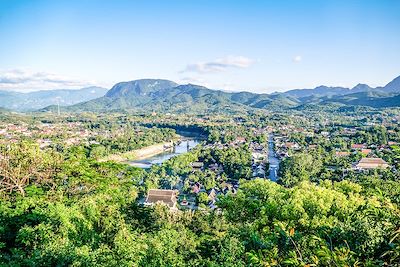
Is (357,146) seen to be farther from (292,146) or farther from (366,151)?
(292,146)

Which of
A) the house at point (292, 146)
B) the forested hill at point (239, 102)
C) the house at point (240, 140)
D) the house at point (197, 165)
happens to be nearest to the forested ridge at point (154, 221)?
the house at point (197, 165)

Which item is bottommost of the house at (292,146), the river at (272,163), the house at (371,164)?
the river at (272,163)

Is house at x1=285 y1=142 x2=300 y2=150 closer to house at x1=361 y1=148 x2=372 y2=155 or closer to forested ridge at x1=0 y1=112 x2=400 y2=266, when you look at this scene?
house at x1=361 y1=148 x2=372 y2=155

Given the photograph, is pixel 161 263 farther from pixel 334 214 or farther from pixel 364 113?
pixel 364 113

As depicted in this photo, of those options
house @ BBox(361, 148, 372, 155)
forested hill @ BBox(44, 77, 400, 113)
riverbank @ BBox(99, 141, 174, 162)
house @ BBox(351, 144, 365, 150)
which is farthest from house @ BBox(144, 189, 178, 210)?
forested hill @ BBox(44, 77, 400, 113)

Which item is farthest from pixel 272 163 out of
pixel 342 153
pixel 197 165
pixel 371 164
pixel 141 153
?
pixel 141 153

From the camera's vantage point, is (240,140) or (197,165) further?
(240,140)

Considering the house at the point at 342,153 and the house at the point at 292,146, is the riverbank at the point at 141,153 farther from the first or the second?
the house at the point at 342,153

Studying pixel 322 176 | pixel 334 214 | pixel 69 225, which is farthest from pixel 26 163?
pixel 322 176
